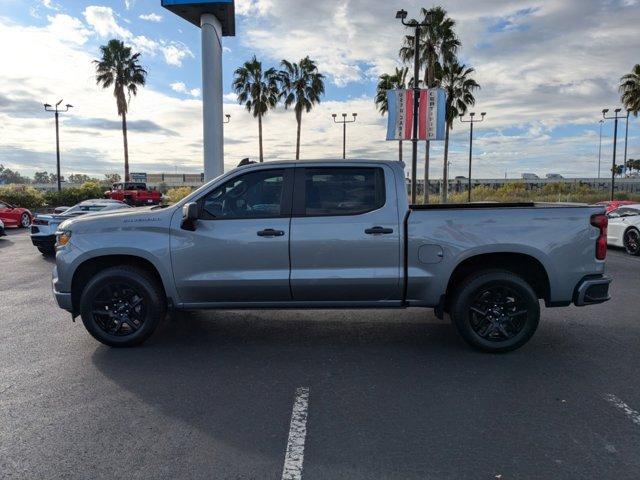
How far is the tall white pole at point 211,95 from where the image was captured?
53.8 ft

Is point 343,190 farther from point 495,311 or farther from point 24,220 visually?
point 24,220

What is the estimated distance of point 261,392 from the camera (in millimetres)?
4145

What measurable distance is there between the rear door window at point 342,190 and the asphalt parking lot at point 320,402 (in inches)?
58.8

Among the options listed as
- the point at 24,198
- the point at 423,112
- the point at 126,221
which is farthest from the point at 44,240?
the point at 24,198

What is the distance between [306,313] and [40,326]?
11.0 ft

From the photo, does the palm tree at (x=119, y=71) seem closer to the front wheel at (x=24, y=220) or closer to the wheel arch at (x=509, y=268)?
the front wheel at (x=24, y=220)

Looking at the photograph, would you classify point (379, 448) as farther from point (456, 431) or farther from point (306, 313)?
point (306, 313)

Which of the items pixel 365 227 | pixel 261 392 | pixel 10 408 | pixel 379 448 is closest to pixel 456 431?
pixel 379 448

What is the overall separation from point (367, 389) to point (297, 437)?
98cm

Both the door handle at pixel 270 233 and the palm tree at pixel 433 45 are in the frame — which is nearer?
the door handle at pixel 270 233

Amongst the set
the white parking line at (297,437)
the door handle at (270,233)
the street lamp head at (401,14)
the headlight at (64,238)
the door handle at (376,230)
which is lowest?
the white parking line at (297,437)

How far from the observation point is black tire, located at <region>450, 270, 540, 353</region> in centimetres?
495

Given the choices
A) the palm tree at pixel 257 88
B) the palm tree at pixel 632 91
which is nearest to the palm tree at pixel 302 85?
the palm tree at pixel 257 88

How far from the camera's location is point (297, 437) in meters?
3.39
